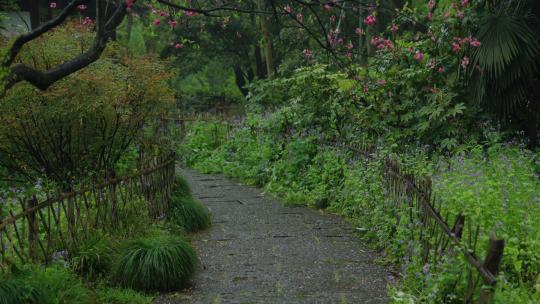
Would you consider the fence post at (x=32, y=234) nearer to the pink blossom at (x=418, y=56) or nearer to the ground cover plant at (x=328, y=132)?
the ground cover plant at (x=328, y=132)

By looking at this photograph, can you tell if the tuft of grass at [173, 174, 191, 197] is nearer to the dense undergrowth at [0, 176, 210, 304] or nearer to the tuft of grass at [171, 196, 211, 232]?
the tuft of grass at [171, 196, 211, 232]

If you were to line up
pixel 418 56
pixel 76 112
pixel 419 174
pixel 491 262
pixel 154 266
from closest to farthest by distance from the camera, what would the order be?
pixel 491 262, pixel 154 266, pixel 419 174, pixel 76 112, pixel 418 56

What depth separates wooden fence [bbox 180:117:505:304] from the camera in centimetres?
279

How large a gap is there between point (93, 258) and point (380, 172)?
3.43 m

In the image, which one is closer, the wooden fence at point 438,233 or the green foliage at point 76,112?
the wooden fence at point 438,233

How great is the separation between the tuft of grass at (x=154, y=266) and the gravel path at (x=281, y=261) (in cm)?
16

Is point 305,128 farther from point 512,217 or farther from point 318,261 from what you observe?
point 512,217

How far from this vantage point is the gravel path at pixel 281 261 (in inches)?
182

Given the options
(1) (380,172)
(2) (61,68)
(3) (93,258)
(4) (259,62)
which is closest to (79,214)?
(3) (93,258)

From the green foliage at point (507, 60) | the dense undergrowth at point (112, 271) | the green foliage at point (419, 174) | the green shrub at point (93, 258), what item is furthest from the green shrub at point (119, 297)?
the green foliage at point (507, 60)

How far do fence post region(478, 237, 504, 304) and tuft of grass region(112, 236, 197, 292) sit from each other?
8.74 feet

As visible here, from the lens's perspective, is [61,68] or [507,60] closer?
[61,68]

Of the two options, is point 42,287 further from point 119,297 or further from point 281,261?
point 281,261

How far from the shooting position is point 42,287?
12.3ft
